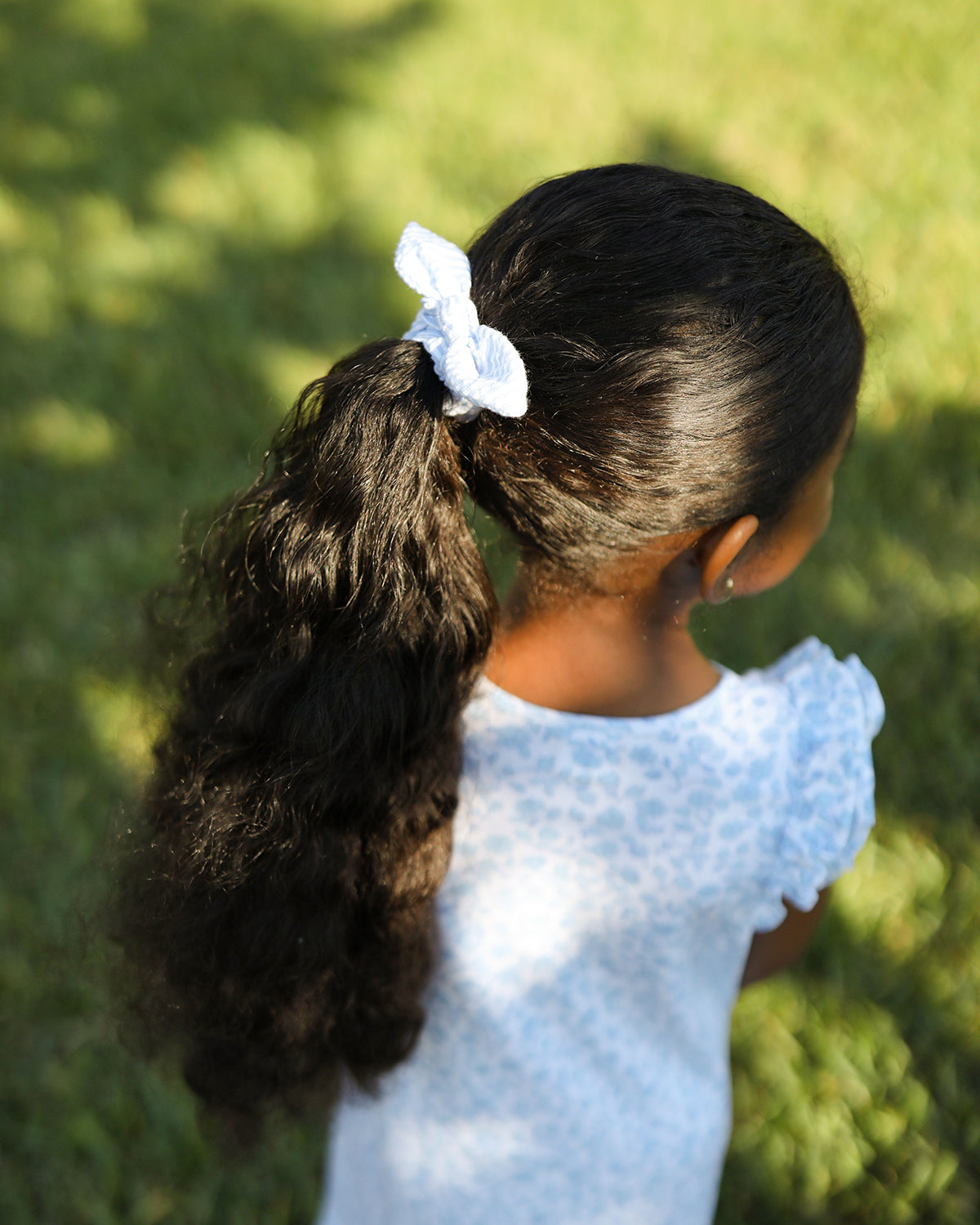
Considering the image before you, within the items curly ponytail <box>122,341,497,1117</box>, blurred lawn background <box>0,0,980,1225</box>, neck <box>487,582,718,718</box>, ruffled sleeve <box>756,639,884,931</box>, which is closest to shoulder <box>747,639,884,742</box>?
ruffled sleeve <box>756,639,884,931</box>

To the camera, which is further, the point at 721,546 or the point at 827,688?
the point at 827,688

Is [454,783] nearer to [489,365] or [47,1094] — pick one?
[489,365]

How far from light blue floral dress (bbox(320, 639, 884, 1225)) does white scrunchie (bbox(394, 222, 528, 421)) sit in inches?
12.8

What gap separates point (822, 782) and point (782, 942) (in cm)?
34

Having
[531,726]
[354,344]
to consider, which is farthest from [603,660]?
[354,344]

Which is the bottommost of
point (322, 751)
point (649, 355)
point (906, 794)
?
point (906, 794)

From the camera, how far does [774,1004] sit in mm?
1801

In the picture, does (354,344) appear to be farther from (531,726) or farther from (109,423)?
(531,726)

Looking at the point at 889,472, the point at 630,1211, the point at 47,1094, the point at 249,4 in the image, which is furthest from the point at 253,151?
the point at 630,1211

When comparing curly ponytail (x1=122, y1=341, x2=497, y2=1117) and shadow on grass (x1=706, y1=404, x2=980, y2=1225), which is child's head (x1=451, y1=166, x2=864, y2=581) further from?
shadow on grass (x1=706, y1=404, x2=980, y2=1225)

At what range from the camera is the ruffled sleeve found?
107 cm

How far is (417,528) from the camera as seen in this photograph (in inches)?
36.9

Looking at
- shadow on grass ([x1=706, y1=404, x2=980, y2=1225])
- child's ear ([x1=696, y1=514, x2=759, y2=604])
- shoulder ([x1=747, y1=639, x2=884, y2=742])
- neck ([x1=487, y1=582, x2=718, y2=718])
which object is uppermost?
child's ear ([x1=696, y1=514, x2=759, y2=604])

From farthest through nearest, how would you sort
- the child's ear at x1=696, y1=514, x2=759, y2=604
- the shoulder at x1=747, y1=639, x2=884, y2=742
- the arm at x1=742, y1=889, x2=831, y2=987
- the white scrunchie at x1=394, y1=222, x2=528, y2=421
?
the arm at x1=742, y1=889, x2=831, y2=987, the shoulder at x1=747, y1=639, x2=884, y2=742, the child's ear at x1=696, y1=514, x2=759, y2=604, the white scrunchie at x1=394, y1=222, x2=528, y2=421
